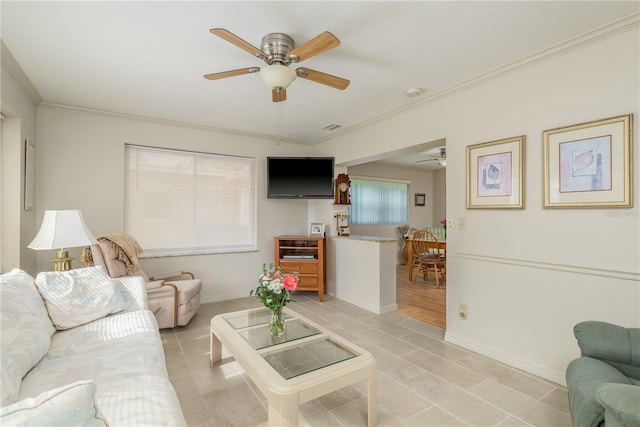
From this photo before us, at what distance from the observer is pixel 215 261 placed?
4.22 metres

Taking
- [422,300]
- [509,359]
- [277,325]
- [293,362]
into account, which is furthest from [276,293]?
[422,300]

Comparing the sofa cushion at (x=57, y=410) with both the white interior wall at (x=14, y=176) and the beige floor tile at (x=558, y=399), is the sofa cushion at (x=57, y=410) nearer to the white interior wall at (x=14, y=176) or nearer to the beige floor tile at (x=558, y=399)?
the beige floor tile at (x=558, y=399)

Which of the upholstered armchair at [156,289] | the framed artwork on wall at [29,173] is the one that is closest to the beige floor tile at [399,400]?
the upholstered armchair at [156,289]

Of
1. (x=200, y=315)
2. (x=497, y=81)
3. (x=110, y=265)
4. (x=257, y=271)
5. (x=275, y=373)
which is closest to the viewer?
(x=275, y=373)

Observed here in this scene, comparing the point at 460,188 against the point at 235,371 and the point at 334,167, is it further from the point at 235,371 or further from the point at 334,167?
the point at 235,371

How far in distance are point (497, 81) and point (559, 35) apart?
20.4 inches

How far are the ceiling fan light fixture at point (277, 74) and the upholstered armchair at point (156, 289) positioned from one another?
7.67 feet

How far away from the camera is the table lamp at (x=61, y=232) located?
2.40 m

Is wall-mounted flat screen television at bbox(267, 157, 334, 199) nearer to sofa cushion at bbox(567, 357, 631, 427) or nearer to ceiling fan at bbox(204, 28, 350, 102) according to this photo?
ceiling fan at bbox(204, 28, 350, 102)

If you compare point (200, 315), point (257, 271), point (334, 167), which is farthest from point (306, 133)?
point (200, 315)

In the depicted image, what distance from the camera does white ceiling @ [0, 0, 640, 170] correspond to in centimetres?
175

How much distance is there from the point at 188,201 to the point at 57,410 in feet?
12.2

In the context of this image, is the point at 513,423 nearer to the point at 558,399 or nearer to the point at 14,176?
the point at 558,399

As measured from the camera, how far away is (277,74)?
1.95m
